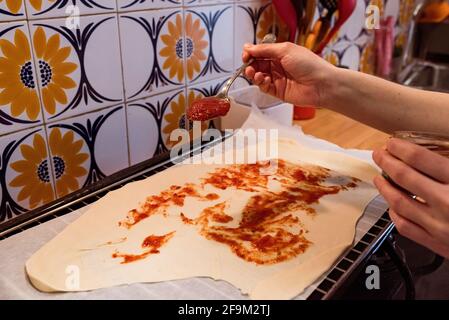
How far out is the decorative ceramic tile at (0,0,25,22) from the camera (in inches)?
26.6

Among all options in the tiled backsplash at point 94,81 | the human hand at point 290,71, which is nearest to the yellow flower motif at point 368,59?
the tiled backsplash at point 94,81

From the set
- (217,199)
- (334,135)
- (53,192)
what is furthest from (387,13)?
(53,192)

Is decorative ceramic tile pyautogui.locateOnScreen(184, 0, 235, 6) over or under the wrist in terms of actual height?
over

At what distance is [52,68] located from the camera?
2.50 ft

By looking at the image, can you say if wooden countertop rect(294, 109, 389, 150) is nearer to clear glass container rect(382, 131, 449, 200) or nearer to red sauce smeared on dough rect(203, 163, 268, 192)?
red sauce smeared on dough rect(203, 163, 268, 192)

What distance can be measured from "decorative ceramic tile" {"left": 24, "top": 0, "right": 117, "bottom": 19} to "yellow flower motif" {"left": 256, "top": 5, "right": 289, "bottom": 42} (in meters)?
0.51

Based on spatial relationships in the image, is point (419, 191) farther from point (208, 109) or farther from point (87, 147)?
point (87, 147)

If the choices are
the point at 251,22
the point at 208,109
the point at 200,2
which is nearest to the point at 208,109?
the point at 208,109

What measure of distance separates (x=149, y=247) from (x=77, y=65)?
379 mm

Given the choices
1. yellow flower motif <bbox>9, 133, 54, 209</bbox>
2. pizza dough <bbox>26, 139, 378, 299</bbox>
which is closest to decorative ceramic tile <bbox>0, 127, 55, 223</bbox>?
yellow flower motif <bbox>9, 133, 54, 209</bbox>

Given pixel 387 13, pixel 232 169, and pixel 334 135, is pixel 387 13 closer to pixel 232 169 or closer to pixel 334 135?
pixel 334 135

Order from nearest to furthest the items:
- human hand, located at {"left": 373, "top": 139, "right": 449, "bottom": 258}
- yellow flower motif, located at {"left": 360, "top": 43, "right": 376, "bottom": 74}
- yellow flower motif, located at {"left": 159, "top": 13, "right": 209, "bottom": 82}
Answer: human hand, located at {"left": 373, "top": 139, "right": 449, "bottom": 258}, yellow flower motif, located at {"left": 159, "top": 13, "right": 209, "bottom": 82}, yellow flower motif, located at {"left": 360, "top": 43, "right": 376, "bottom": 74}

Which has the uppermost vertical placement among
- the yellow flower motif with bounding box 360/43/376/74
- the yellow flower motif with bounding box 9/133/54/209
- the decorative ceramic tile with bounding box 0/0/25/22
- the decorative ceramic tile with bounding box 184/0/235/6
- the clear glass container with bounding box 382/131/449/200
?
the decorative ceramic tile with bounding box 184/0/235/6

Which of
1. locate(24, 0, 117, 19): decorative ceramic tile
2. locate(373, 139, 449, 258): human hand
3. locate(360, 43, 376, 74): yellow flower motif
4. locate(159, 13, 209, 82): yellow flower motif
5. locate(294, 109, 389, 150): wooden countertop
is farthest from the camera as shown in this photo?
locate(360, 43, 376, 74): yellow flower motif
